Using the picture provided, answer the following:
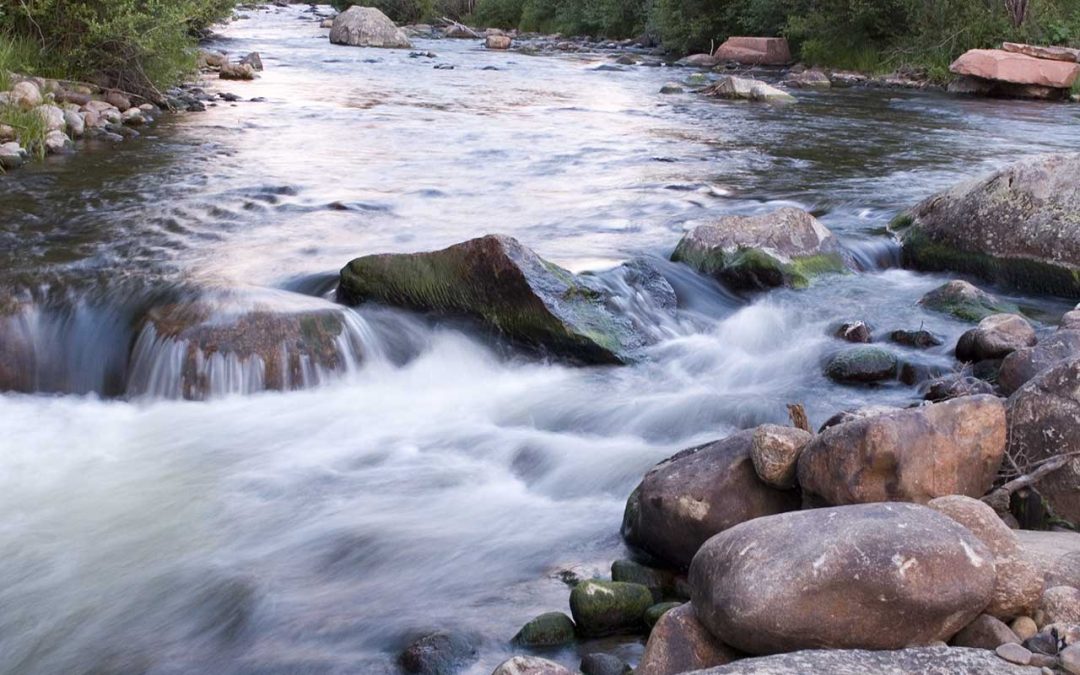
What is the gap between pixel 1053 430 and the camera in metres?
4.27

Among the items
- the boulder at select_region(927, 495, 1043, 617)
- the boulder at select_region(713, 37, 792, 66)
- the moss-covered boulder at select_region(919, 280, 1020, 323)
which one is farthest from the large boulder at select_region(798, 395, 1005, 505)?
the boulder at select_region(713, 37, 792, 66)

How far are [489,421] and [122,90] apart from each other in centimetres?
1143

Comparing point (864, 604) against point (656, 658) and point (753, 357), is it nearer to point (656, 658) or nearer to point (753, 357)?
point (656, 658)

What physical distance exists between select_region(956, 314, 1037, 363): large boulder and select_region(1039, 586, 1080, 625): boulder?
10.7 ft

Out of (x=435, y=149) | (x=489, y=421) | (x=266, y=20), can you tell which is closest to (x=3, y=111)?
(x=435, y=149)

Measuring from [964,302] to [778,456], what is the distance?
4.08m

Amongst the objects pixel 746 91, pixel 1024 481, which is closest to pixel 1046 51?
pixel 746 91

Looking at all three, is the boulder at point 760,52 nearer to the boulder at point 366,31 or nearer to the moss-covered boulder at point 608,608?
the boulder at point 366,31

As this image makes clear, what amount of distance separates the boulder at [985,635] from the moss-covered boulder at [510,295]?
4.01 metres

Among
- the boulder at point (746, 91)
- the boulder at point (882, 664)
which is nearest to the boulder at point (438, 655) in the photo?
the boulder at point (882, 664)

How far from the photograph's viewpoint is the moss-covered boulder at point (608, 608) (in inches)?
157

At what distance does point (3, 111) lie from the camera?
1207cm

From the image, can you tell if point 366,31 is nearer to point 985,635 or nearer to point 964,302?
point 964,302

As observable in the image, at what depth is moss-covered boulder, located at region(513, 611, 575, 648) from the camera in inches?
157
